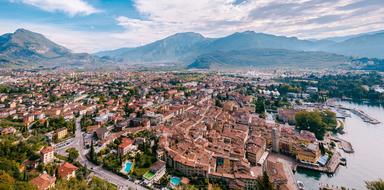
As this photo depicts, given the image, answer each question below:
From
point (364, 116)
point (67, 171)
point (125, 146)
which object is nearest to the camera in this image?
point (67, 171)

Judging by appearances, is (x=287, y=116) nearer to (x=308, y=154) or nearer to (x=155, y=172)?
(x=308, y=154)

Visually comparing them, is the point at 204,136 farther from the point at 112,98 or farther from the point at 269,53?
the point at 269,53

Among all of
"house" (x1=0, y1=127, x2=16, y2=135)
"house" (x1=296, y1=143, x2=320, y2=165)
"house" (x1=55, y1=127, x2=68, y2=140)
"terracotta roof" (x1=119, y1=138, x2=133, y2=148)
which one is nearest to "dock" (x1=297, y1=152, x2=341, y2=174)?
"house" (x1=296, y1=143, x2=320, y2=165)

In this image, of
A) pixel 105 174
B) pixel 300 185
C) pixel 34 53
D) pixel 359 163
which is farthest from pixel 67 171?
pixel 34 53

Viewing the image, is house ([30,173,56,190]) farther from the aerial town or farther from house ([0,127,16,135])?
house ([0,127,16,135])

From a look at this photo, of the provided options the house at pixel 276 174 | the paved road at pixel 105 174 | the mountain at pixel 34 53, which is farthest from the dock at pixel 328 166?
the mountain at pixel 34 53

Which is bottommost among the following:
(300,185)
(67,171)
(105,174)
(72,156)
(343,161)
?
(343,161)
